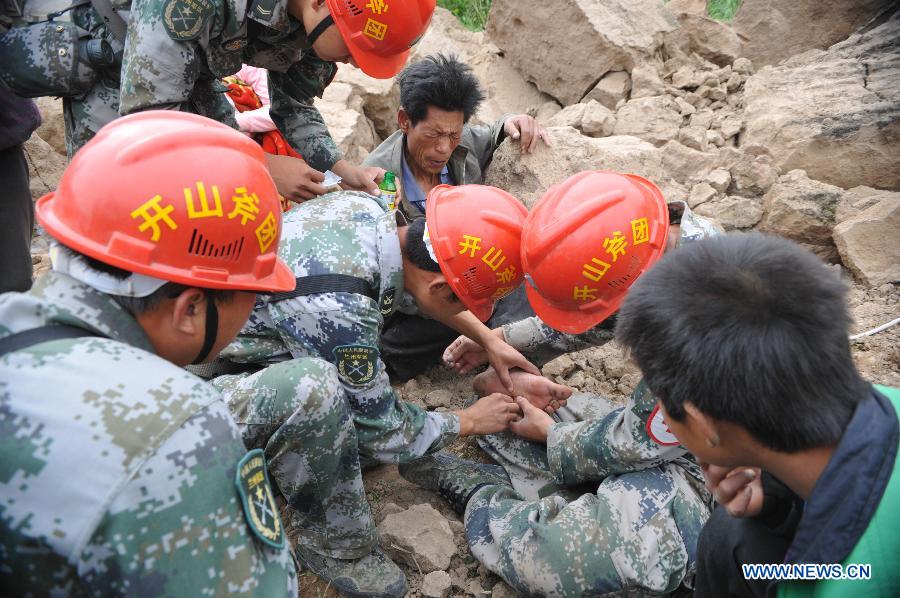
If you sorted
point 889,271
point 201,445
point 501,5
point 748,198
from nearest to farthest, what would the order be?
point 201,445, point 889,271, point 748,198, point 501,5

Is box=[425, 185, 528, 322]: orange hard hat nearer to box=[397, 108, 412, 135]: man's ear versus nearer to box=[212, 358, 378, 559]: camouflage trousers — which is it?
box=[212, 358, 378, 559]: camouflage trousers

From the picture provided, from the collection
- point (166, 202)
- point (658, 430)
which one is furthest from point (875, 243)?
point (166, 202)

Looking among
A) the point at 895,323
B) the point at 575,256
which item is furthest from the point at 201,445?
the point at 895,323

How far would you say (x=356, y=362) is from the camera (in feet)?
8.61

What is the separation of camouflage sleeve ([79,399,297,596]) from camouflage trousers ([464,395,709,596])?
1258mm

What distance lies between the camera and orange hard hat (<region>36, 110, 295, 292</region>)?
5.23ft

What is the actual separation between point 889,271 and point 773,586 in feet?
8.51

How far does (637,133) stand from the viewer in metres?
4.89

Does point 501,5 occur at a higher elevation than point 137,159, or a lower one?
lower

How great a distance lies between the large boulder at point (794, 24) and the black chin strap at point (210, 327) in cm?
547

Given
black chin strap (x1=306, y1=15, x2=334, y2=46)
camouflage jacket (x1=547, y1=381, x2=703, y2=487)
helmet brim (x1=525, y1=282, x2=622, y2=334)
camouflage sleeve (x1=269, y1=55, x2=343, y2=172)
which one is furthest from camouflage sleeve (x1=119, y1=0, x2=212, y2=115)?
camouflage jacket (x1=547, y1=381, x2=703, y2=487)

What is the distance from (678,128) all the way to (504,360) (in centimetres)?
251

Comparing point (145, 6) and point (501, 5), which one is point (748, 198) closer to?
point (501, 5)

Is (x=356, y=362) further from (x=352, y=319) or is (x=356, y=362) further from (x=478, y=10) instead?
(x=478, y=10)
